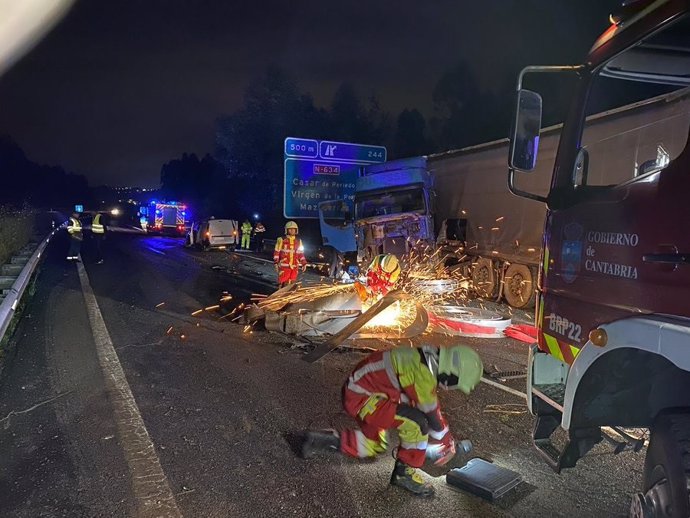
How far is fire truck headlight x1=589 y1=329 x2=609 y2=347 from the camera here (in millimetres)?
2652

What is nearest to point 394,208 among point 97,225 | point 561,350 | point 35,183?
point 561,350

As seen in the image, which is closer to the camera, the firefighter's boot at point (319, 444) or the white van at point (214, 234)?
the firefighter's boot at point (319, 444)

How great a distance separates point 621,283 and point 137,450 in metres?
3.61

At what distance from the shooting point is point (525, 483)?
3.75 meters

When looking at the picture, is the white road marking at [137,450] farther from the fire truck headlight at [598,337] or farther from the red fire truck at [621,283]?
the fire truck headlight at [598,337]

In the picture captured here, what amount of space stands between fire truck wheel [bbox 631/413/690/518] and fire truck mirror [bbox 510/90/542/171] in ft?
4.92

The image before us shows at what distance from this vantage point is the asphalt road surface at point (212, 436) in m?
3.49

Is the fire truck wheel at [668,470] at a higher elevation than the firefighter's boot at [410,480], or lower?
higher

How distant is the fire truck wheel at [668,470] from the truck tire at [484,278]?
10.4m

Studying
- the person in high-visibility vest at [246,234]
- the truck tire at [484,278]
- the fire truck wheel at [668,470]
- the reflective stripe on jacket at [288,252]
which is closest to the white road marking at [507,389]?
the fire truck wheel at [668,470]

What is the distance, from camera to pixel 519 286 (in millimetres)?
11648

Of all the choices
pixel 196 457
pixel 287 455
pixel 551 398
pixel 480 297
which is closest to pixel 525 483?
pixel 551 398

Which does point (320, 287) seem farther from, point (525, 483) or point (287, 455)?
point (525, 483)

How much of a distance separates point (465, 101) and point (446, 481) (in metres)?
30.6
